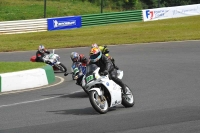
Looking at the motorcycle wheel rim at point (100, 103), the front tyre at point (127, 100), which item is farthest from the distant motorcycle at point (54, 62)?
the motorcycle wheel rim at point (100, 103)

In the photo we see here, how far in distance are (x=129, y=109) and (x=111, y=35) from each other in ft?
77.7

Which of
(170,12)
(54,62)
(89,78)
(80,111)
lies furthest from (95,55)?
(170,12)

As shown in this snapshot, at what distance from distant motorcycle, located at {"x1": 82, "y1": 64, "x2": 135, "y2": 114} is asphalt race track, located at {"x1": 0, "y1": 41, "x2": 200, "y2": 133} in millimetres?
216

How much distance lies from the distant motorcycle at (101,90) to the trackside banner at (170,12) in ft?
101

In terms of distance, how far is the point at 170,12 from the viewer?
43531mm

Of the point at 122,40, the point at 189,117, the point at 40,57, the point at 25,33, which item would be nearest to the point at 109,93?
the point at 189,117

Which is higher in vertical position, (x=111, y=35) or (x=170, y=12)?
(x=170, y=12)

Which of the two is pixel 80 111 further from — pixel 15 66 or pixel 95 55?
pixel 15 66

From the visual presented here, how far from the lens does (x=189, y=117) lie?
34.0 feet

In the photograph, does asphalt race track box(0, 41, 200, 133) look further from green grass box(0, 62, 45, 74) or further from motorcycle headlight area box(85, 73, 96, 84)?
green grass box(0, 62, 45, 74)

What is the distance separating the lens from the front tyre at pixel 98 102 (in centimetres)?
1096

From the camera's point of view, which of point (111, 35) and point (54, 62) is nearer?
point (54, 62)

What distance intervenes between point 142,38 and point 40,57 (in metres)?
11.5

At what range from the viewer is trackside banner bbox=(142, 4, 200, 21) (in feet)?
140
